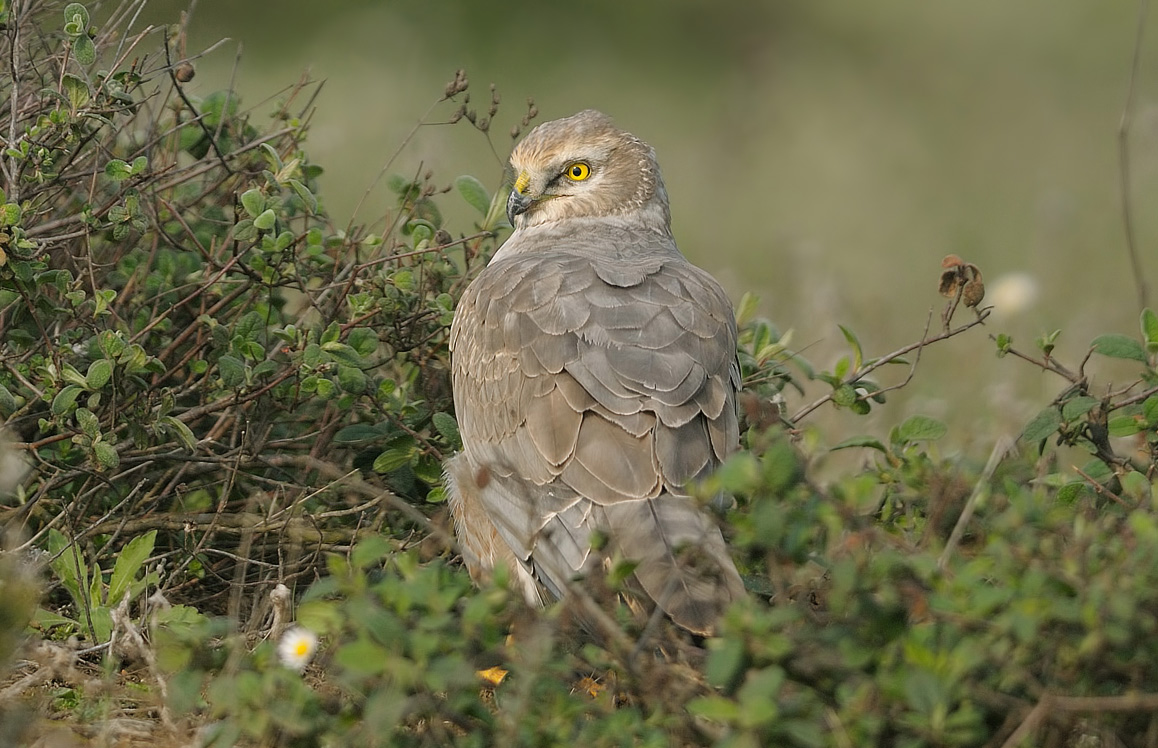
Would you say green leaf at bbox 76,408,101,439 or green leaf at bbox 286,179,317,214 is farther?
green leaf at bbox 286,179,317,214

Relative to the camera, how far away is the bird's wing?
331 cm

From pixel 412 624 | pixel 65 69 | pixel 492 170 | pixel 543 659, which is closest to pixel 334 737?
pixel 412 624

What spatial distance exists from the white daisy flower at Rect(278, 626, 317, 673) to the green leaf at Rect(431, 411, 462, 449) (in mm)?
1397

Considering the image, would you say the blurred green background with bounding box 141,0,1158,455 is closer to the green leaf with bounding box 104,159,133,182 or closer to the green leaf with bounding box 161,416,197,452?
the green leaf with bounding box 104,159,133,182

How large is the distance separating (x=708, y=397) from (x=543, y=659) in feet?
4.58

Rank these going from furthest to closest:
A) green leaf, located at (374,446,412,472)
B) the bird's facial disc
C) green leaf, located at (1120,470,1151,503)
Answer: the bird's facial disc < green leaf, located at (374,446,412,472) < green leaf, located at (1120,470,1151,503)

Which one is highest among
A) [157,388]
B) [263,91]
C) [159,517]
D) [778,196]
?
[778,196]

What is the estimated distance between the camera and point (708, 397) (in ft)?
11.8

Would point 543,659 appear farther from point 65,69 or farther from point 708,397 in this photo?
point 65,69

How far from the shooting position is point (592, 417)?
3500 mm

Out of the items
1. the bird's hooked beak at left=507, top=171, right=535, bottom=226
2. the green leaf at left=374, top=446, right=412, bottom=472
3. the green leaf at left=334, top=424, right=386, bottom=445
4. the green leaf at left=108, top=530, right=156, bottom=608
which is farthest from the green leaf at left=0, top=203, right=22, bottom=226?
the bird's hooked beak at left=507, top=171, right=535, bottom=226

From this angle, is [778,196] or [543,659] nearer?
[543,659]

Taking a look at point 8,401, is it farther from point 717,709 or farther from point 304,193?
point 717,709

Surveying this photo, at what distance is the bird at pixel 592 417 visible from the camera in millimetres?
3193
